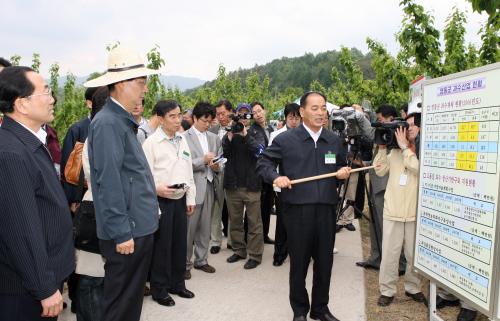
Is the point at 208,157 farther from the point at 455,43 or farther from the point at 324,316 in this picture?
the point at 455,43

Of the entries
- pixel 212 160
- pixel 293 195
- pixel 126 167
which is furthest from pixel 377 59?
pixel 126 167

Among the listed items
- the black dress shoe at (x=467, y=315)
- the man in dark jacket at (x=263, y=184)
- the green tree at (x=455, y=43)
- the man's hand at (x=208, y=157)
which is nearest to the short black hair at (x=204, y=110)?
the man's hand at (x=208, y=157)

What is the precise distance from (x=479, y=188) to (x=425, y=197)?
644 mm

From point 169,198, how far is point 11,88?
2.26 meters

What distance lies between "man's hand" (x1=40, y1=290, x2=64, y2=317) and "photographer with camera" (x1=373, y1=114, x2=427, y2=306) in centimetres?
304

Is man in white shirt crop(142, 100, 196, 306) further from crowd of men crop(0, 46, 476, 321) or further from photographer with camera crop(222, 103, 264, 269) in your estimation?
photographer with camera crop(222, 103, 264, 269)

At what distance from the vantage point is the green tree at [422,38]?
23.5ft

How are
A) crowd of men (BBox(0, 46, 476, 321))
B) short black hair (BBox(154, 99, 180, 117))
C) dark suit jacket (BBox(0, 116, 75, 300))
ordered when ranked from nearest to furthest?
dark suit jacket (BBox(0, 116, 75, 300)) → crowd of men (BBox(0, 46, 476, 321)) → short black hair (BBox(154, 99, 180, 117))

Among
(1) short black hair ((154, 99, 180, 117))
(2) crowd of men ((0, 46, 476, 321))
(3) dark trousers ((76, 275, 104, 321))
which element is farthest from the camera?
(1) short black hair ((154, 99, 180, 117))

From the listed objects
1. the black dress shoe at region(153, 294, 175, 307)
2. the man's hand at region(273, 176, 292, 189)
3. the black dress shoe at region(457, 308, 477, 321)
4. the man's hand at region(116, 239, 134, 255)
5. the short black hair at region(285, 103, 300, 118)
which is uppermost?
the short black hair at region(285, 103, 300, 118)

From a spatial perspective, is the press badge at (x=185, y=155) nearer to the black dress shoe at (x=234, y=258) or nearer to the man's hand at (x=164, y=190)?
the man's hand at (x=164, y=190)

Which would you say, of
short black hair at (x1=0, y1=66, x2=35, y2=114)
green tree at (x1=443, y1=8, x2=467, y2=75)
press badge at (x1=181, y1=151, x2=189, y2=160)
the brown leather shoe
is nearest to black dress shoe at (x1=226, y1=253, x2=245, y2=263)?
the brown leather shoe

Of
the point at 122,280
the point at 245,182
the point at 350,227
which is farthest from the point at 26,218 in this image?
the point at 350,227

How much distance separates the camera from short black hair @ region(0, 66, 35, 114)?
80.4 inches
